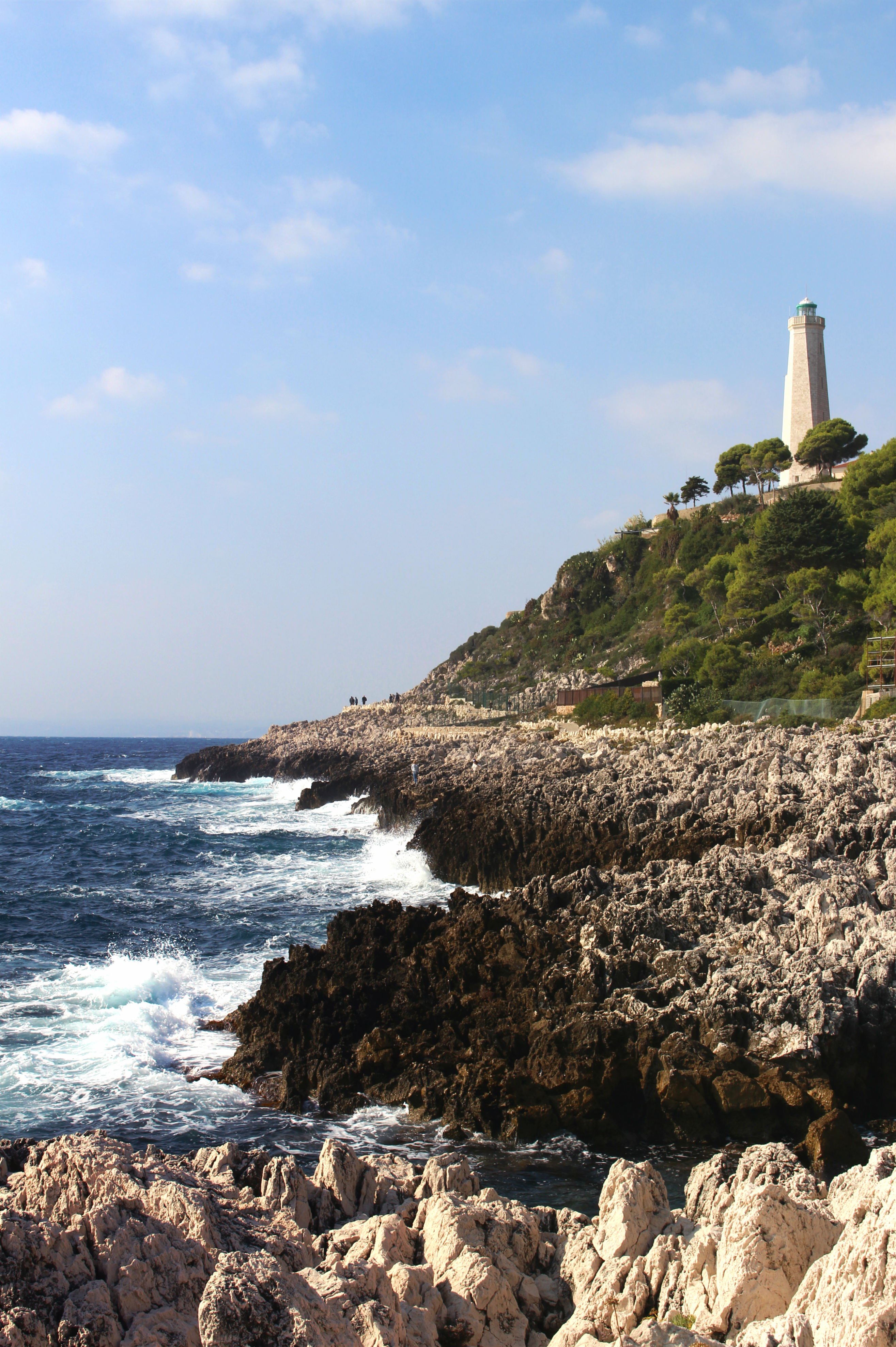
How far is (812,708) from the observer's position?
111 ft

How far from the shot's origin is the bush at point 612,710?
4456 centimetres

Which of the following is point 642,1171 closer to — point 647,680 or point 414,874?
point 414,874

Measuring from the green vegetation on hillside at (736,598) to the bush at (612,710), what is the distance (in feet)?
2.71

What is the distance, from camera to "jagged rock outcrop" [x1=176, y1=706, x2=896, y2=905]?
20312 mm

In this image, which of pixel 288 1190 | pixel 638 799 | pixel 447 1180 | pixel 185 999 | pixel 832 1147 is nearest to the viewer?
pixel 288 1190

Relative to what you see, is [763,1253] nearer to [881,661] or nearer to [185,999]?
[185,999]

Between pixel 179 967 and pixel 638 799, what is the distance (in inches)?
431

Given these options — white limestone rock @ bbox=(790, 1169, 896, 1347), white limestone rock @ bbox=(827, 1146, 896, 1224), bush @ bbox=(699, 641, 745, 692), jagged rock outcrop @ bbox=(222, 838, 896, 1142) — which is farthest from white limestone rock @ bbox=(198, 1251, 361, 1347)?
bush @ bbox=(699, 641, 745, 692)

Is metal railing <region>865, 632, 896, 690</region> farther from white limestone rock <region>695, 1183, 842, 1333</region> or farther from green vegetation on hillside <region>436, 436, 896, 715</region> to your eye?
white limestone rock <region>695, 1183, 842, 1333</region>

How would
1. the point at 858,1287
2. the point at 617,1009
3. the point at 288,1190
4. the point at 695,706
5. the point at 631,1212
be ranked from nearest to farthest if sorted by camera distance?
the point at 858,1287, the point at 631,1212, the point at 288,1190, the point at 617,1009, the point at 695,706

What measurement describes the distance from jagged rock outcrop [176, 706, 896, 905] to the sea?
174 centimetres

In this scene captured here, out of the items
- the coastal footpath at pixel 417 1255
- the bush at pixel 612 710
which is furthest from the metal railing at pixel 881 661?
the coastal footpath at pixel 417 1255

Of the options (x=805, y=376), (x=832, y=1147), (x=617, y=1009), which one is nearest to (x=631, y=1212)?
(x=832, y=1147)

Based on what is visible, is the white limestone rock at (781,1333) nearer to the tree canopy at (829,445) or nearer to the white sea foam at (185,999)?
the white sea foam at (185,999)
